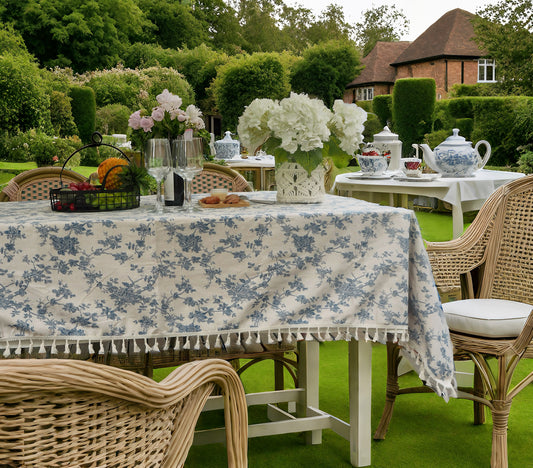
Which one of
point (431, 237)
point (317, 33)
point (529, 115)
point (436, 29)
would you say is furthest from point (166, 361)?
point (317, 33)

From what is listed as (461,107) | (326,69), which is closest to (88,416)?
(461,107)

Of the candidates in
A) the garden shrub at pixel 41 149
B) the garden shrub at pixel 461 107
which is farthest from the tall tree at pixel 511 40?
the garden shrub at pixel 41 149

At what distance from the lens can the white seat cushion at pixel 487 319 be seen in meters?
2.34

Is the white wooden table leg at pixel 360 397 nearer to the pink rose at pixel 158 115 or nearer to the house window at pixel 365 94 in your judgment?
the pink rose at pixel 158 115

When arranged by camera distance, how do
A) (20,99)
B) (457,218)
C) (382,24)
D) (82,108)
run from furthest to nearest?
(382,24)
(82,108)
(20,99)
(457,218)

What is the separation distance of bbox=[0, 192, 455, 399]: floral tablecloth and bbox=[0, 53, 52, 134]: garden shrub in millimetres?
12519

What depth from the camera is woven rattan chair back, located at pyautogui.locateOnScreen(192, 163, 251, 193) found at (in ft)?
10.7

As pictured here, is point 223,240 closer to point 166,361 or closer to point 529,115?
point 166,361

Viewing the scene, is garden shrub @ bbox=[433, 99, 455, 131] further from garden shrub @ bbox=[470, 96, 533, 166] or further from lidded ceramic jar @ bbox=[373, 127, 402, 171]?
lidded ceramic jar @ bbox=[373, 127, 402, 171]

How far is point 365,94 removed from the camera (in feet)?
105

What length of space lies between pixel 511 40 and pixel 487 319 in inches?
698

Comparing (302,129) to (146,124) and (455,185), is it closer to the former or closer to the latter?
(146,124)

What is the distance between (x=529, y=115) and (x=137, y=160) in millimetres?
10983

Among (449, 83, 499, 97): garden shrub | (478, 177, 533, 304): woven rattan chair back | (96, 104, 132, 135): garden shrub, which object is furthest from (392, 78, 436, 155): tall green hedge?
(478, 177, 533, 304): woven rattan chair back
